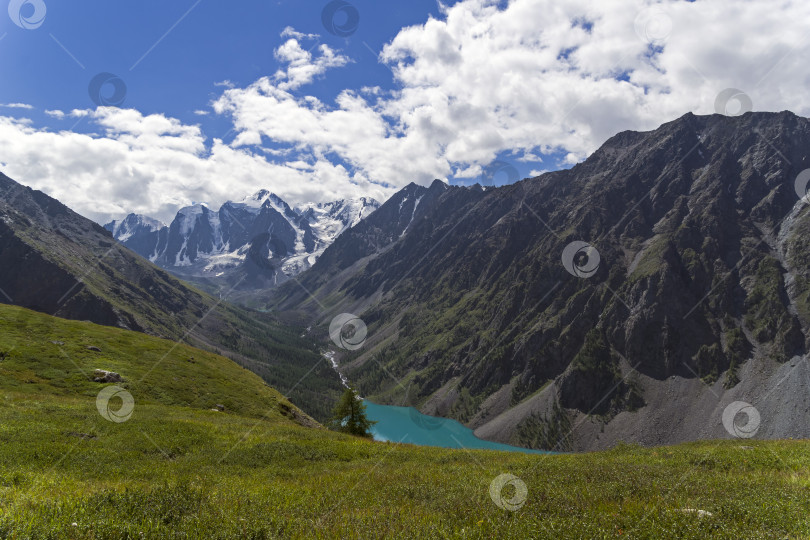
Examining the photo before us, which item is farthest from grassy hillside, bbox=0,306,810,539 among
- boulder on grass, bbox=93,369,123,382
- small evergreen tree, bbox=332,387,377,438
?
small evergreen tree, bbox=332,387,377,438

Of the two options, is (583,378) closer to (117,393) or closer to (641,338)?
(641,338)

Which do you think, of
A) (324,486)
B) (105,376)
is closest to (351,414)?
(105,376)

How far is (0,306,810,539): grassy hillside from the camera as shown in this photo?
376 inches

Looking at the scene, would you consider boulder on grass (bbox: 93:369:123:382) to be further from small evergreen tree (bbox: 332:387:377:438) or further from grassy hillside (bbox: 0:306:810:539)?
small evergreen tree (bbox: 332:387:377:438)

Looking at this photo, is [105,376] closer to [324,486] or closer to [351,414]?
[351,414]

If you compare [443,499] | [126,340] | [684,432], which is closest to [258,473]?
[443,499]

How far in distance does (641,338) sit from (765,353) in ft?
150

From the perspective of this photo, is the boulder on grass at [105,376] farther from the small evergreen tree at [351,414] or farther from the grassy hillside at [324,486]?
the small evergreen tree at [351,414]

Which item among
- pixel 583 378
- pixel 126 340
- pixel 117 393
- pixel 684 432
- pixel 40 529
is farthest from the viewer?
pixel 583 378

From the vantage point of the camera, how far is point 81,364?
159 ft

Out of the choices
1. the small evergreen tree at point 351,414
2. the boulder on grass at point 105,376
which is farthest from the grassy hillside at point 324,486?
the small evergreen tree at point 351,414

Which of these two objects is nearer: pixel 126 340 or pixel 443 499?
pixel 443 499

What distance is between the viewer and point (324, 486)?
16781mm

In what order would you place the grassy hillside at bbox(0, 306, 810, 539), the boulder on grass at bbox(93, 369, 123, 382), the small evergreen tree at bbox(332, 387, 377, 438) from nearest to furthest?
the grassy hillside at bbox(0, 306, 810, 539)
the boulder on grass at bbox(93, 369, 123, 382)
the small evergreen tree at bbox(332, 387, 377, 438)
